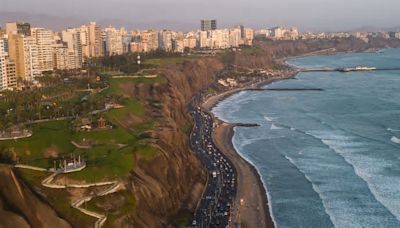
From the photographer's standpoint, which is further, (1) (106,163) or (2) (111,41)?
(2) (111,41)

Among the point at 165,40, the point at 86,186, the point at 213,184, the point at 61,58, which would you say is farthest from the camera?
the point at 165,40

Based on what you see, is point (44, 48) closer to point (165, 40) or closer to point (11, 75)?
point (11, 75)

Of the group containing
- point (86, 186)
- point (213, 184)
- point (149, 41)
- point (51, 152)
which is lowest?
point (213, 184)

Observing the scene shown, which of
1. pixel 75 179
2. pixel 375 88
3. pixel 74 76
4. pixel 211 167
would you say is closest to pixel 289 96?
pixel 375 88

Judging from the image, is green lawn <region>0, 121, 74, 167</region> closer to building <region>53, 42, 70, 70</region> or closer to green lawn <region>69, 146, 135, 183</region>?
green lawn <region>69, 146, 135, 183</region>

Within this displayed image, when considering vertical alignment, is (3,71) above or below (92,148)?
above

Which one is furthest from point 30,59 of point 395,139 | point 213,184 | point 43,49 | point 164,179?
point 395,139

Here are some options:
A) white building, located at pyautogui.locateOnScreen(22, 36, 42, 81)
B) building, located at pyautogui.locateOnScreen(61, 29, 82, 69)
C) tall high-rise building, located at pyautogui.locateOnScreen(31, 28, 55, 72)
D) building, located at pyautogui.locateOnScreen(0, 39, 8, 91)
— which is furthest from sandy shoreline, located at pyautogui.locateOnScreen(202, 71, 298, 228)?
building, located at pyautogui.locateOnScreen(61, 29, 82, 69)

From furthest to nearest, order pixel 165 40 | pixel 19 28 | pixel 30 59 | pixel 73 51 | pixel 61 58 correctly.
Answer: pixel 165 40 < pixel 19 28 < pixel 73 51 < pixel 61 58 < pixel 30 59
